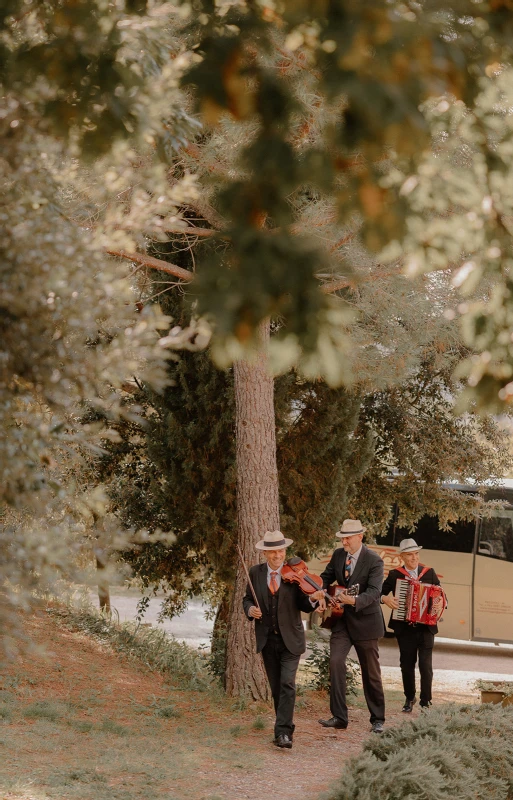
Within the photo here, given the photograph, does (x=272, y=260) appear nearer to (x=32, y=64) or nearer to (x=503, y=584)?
(x=32, y=64)

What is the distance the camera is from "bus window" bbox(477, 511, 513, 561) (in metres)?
18.2

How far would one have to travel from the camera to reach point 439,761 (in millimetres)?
6160

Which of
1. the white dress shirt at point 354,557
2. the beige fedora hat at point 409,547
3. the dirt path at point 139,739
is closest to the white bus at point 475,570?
the dirt path at point 139,739

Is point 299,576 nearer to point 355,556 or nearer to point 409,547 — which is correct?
point 355,556

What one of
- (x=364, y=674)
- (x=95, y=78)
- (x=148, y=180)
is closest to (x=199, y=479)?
(x=364, y=674)

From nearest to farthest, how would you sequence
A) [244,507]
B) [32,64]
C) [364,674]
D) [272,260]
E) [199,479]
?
[272,260] < [32,64] < [364,674] < [244,507] < [199,479]

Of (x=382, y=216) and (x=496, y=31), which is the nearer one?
(x=382, y=216)

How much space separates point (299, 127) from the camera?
816 centimetres

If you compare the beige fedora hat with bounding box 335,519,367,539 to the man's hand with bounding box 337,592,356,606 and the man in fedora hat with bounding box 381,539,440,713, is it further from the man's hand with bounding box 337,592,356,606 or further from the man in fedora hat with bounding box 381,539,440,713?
the man in fedora hat with bounding box 381,539,440,713

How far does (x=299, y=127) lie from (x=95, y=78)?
5082 millimetres

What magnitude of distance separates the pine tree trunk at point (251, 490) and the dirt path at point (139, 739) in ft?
1.17

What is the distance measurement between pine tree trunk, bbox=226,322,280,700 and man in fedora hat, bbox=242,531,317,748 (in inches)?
57.2

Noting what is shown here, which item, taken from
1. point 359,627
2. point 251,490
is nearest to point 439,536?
point 251,490

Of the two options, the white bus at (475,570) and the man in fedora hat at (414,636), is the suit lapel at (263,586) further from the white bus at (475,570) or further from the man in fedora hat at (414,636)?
the white bus at (475,570)
